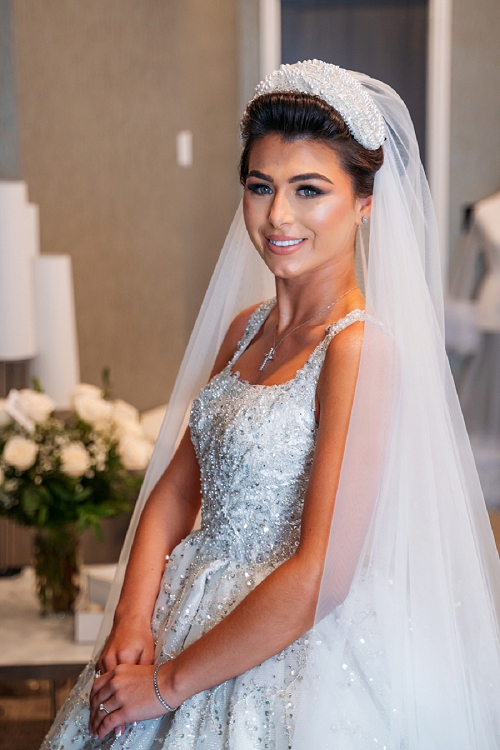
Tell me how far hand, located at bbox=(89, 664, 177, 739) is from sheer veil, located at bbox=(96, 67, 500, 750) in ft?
0.77

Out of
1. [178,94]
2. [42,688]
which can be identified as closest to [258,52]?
[178,94]

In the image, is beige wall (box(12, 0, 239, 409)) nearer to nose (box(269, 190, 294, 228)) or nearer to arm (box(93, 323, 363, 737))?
nose (box(269, 190, 294, 228))

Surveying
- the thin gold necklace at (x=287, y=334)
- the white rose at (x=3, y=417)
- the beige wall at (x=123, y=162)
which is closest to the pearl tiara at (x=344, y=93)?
the thin gold necklace at (x=287, y=334)

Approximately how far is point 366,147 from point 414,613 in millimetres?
717

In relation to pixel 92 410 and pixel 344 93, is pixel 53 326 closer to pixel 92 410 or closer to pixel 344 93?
pixel 92 410

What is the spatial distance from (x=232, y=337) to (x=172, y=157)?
288 centimetres

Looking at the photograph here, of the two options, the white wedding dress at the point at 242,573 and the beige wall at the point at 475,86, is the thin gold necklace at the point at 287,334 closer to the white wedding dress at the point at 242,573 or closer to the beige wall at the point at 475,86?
the white wedding dress at the point at 242,573

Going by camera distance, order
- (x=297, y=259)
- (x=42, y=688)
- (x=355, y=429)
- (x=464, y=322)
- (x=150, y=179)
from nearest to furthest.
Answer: (x=355, y=429), (x=297, y=259), (x=42, y=688), (x=150, y=179), (x=464, y=322)

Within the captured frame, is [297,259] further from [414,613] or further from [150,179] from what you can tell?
[150,179]

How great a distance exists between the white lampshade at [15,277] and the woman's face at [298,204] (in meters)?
1.48

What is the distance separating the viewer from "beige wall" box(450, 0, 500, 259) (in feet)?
15.4

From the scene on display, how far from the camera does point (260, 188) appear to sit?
4.52 feet

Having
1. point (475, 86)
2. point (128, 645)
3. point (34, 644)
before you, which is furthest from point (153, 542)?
point (475, 86)

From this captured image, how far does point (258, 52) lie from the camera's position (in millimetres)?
4770
